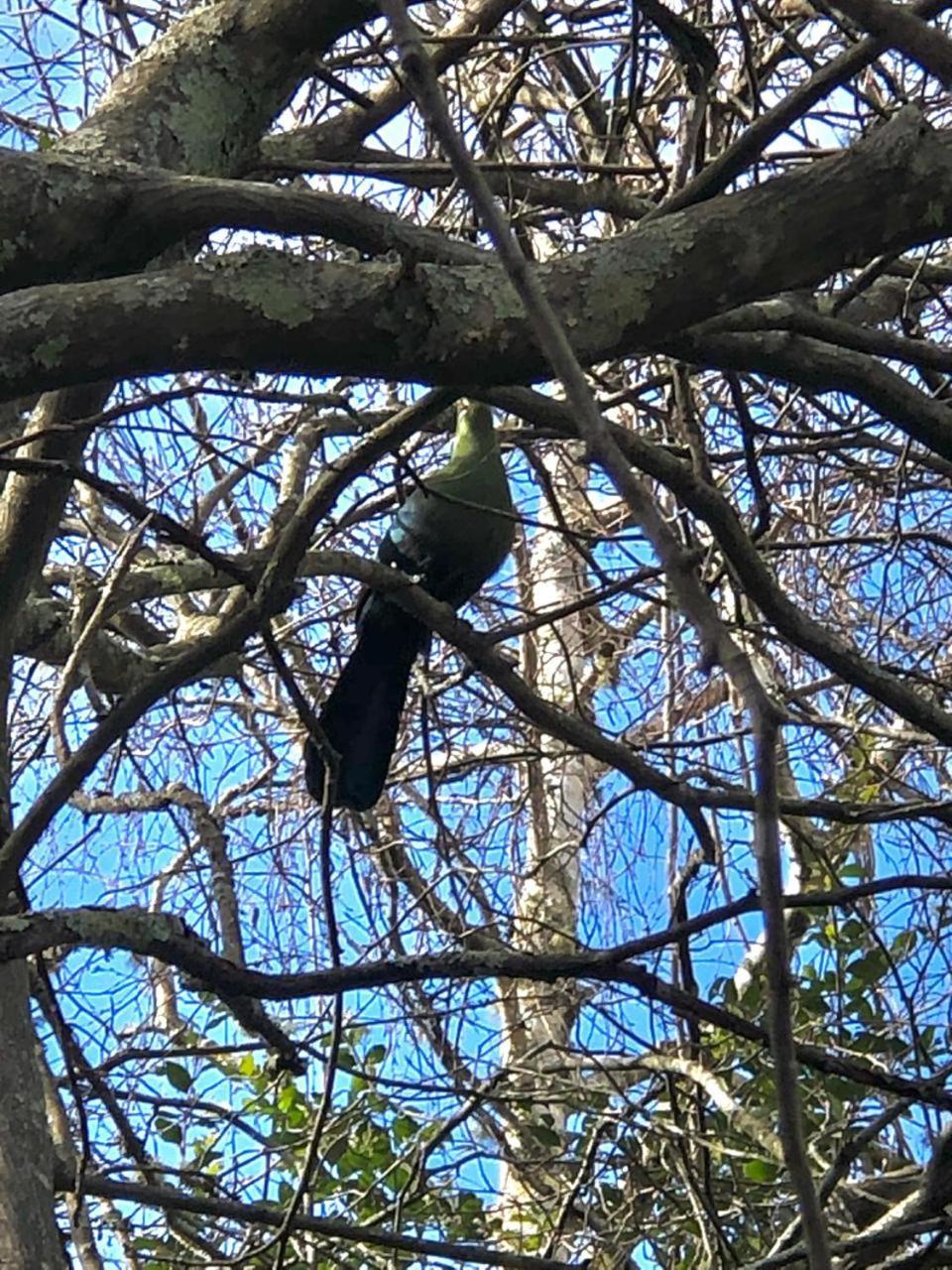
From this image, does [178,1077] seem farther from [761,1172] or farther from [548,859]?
[761,1172]

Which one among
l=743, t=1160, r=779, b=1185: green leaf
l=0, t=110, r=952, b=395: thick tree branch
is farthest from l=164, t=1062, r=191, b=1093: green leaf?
l=0, t=110, r=952, b=395: thick tree branch

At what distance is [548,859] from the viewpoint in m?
3.12

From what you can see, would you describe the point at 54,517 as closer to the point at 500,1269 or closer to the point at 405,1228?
the point at 500,1269

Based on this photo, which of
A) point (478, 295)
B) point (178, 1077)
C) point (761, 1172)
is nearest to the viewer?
point (478, 295)

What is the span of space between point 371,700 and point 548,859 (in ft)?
1.53

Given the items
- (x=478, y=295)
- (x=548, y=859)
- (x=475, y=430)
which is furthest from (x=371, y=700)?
(x=478, y=295)

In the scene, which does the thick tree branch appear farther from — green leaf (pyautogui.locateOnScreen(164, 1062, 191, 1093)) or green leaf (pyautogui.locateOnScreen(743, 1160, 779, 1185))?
green leaf (pyautogui.locateOnScreen(164, 1062, 191, 1093))

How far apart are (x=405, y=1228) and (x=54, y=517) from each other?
57.0 inches

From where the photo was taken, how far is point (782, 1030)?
62 centimetres

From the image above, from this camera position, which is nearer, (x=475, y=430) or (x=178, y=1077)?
(x=178, y=1077)

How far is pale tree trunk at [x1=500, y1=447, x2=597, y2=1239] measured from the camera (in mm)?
3033

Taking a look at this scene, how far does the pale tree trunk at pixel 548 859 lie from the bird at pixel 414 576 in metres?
0.16

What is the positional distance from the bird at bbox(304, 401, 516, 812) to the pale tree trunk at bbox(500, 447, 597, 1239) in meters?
0.16

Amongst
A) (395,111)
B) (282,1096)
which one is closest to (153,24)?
(395,111)
